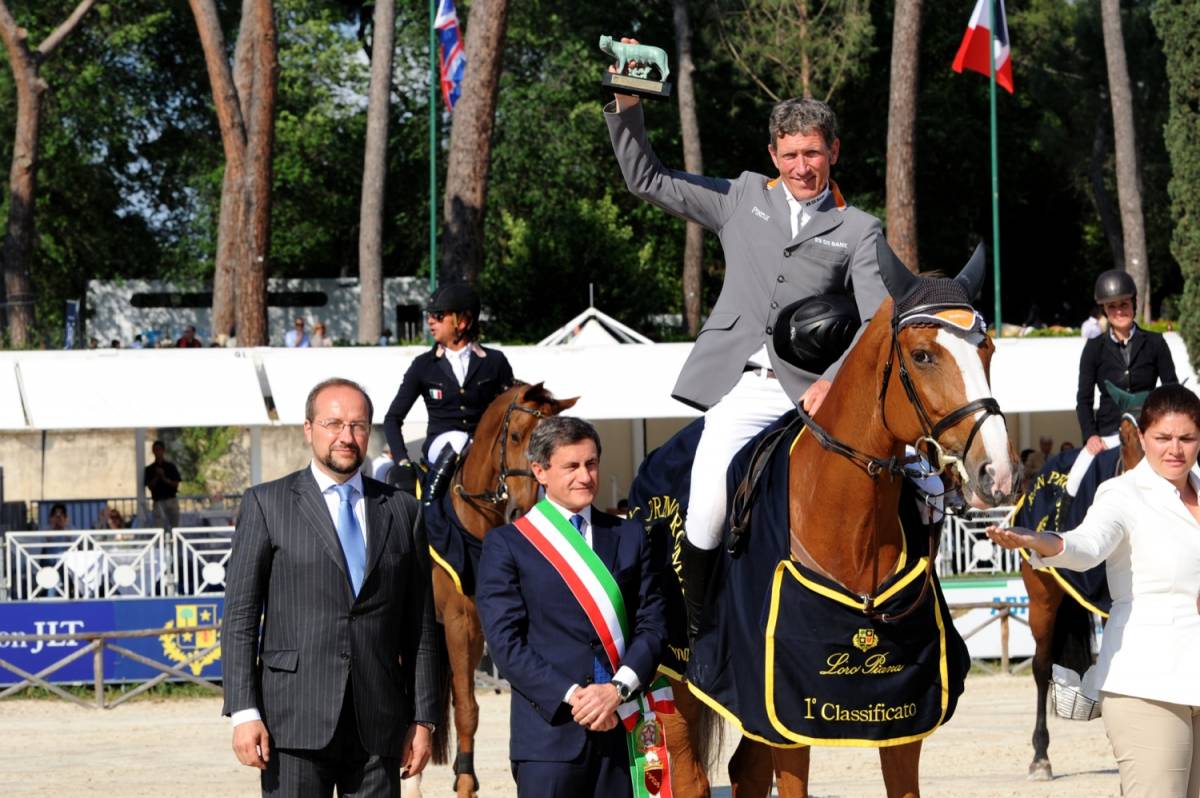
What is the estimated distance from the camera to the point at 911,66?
1064 inches

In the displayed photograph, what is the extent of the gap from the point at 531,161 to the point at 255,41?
20807mm

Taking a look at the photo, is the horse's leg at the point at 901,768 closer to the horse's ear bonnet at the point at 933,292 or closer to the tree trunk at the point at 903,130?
the horse's ear bonnet at the point at 933,292

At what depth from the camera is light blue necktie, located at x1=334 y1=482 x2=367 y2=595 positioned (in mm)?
5547

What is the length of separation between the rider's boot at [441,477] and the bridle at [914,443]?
476 cm

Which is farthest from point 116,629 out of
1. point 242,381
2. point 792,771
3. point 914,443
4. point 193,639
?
point 914,443

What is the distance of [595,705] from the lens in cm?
523

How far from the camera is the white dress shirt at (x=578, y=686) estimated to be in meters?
5.27

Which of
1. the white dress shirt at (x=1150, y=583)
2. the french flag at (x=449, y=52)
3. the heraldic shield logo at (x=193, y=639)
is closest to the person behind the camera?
the white dress shirt at (x=1150, y=583)

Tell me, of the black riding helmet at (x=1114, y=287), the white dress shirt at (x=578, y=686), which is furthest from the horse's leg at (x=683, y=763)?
the black riding helmet at (x=1114, y=287)

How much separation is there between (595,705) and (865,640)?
4.18ft

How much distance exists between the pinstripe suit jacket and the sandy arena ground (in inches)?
193

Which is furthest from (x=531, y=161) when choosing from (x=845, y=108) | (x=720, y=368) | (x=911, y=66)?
(x=720, y=368)

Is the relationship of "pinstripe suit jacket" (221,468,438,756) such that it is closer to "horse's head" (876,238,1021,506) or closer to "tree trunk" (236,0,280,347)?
"horse's head" (876,238,1021,506)

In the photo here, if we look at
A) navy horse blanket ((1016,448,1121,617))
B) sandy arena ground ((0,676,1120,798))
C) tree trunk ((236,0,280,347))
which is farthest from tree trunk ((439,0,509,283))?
navy horse blanket ((1016,448,1121,617))
